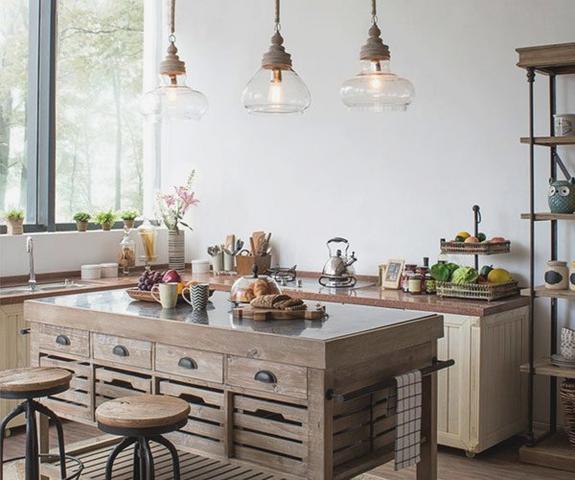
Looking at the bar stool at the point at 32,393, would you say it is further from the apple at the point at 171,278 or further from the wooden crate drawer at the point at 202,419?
the apple at the point at 171,278

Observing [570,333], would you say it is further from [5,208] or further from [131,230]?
[5,208]

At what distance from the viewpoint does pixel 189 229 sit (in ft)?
23.0

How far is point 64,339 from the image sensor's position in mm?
3918

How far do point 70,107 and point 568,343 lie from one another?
4.16 meters

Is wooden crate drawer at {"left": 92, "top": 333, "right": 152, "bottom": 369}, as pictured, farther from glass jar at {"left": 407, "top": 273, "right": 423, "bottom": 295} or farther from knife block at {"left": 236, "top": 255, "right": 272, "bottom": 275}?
knife block at {"left": 236, "top": 255, "right": 272, "bottom": 275}

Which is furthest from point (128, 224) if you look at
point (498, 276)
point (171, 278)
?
point (498, 276)

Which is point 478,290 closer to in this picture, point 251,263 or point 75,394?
point 251,263

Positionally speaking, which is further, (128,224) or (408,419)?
(128,224)

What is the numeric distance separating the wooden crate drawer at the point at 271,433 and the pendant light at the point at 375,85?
1428 millimetres

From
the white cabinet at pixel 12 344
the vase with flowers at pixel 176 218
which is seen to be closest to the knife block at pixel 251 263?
the vase with flowers at pixel 176 218

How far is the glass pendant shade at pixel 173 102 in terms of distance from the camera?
403cm

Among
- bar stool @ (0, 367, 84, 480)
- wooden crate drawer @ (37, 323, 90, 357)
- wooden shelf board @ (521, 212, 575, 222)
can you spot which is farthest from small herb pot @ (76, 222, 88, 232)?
wooden shelf board @ (521, 212, 575, 222)

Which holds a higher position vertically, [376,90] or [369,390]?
[376,90]

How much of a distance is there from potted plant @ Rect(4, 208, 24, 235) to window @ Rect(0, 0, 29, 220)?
23 cm
